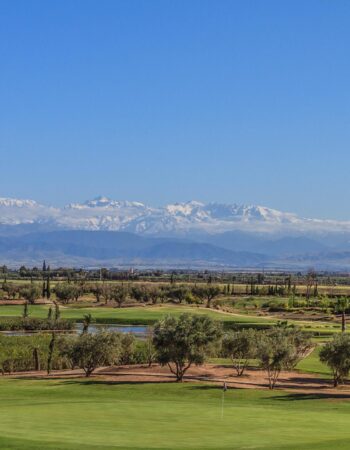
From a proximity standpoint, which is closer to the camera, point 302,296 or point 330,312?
point 330,312

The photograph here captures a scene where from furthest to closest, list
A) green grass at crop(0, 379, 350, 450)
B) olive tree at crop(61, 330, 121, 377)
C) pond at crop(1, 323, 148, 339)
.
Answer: pond at crop(1, 323, 148, 339) < olive tree at crop(61, 330, 121, 377) < green grass at crop(0, 379, 350, 450)

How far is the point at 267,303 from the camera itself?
161875 mm

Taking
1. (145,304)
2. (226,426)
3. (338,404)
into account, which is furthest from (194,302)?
(226,426)

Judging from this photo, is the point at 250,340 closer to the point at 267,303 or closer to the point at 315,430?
the point at 315,430

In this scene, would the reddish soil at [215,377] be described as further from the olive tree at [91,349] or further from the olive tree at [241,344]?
the olive tree at [241,344]

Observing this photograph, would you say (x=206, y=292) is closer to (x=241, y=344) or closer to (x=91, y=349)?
(x=241, y=344)

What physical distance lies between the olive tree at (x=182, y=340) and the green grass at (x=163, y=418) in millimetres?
4311

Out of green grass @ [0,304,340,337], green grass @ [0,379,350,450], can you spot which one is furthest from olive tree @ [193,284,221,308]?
green grass @ [0,379,350,450]

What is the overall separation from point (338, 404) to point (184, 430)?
684 inches

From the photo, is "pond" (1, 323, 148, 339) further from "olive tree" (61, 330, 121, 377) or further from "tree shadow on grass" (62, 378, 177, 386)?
→ "tree shadow on grass" (62, 378, 177, 386)

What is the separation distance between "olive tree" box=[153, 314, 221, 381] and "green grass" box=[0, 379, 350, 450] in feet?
14.1

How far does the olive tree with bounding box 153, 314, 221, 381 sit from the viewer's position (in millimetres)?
65625

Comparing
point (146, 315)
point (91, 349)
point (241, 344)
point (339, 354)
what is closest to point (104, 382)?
point (91, 349)

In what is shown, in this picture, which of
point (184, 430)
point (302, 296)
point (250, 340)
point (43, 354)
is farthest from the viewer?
point (302, 296)
